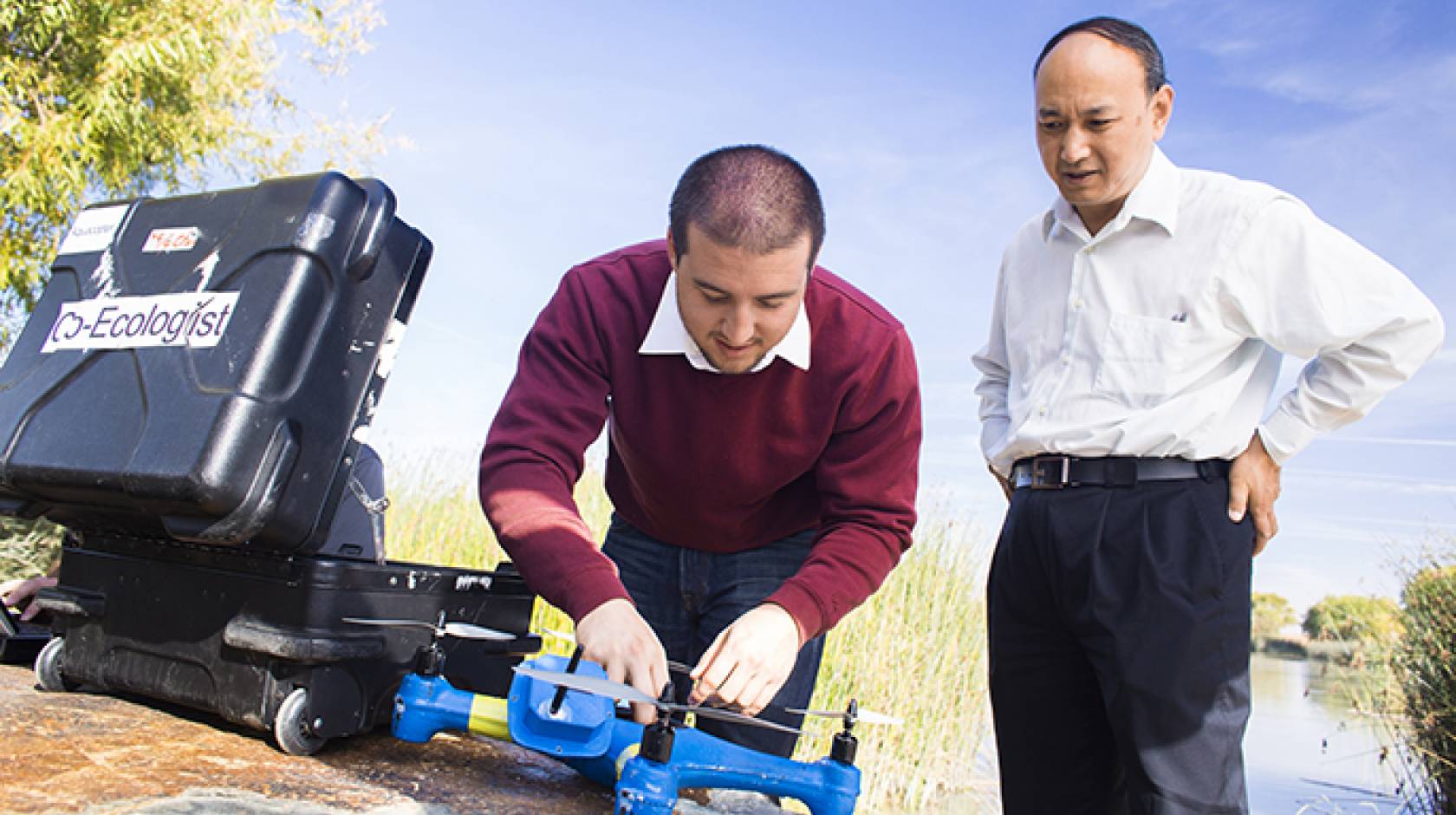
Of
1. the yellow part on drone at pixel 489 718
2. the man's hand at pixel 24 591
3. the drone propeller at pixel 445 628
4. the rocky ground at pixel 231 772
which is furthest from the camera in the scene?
the man's hand at pixel 24 591

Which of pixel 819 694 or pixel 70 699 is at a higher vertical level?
pixel 819 694

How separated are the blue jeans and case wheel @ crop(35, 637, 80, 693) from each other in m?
1.12

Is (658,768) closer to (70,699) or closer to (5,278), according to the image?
(70,699)

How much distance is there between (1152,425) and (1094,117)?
1.87 feet

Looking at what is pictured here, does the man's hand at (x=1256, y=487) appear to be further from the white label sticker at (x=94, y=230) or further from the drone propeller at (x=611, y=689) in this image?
the white label sticker at (x=94, y=230)

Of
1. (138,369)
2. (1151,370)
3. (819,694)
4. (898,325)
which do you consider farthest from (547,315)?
(819,694)

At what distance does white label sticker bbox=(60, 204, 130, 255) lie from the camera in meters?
2.41

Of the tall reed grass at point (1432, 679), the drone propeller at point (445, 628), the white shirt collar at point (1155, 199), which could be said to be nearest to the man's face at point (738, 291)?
the drone propeller at point (445, 628)

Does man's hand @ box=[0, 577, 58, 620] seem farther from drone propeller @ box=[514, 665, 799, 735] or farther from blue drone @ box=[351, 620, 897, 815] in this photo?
drone propeller @ box=[514, 665, 799, 735]

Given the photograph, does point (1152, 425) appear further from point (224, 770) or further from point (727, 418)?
point (224, 770)

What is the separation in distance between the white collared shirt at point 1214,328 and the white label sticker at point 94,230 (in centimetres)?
202

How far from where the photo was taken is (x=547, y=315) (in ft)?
6.48

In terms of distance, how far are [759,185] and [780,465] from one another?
586 millimetres

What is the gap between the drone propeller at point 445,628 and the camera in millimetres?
1878
